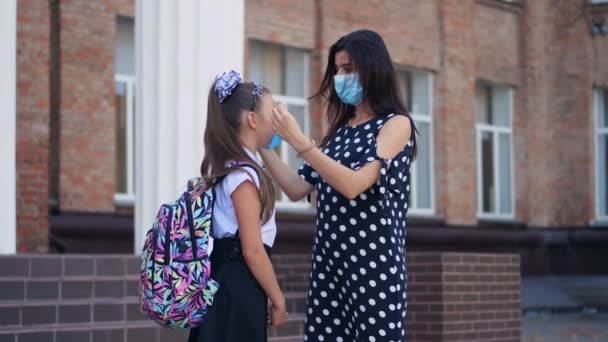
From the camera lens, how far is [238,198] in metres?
3.94

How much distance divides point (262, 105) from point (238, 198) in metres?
0.36

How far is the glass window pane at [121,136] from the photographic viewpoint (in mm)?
14211

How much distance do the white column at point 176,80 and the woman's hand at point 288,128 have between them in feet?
17.3

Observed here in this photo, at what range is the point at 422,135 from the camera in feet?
62.6

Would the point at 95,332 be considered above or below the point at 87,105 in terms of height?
below

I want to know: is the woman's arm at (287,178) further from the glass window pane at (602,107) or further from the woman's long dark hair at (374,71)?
the glass window pane at (602,107)

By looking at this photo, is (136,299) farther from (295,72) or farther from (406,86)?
(406,86)

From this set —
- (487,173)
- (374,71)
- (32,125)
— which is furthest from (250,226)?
(487,173)

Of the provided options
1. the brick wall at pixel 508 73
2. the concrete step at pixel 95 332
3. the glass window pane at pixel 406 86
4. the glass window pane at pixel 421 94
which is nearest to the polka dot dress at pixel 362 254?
the concrete step at pixel 95 332

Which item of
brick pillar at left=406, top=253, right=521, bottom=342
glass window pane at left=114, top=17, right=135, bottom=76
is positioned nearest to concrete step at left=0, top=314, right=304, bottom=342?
brick pillar at left=406, top=253, right=521, bottom=342

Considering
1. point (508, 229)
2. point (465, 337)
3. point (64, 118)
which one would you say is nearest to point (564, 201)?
point (508, 229)

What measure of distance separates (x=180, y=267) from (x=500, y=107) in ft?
56.8

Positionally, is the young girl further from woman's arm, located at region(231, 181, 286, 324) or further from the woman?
the woman

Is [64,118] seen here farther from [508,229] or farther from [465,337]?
[508,229]
